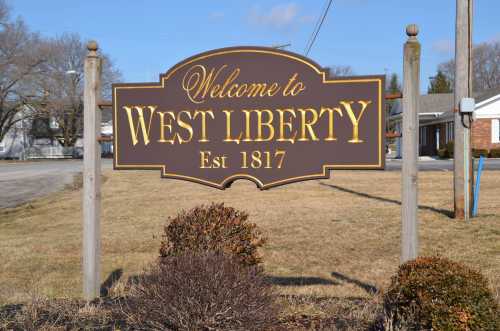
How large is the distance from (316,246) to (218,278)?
5675 mm

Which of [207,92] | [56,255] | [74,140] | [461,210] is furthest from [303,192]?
[74,140]

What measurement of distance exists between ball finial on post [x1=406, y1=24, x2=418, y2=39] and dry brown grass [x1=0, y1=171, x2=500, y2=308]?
2.66 m

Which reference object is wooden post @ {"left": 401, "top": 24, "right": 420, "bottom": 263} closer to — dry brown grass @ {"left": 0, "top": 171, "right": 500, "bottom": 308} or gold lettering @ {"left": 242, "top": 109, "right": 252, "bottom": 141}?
dry brown grass @ {"left": 0, "top": 171, "right": 500, "bottom": 308}

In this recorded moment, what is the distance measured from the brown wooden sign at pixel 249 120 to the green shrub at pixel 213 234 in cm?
35

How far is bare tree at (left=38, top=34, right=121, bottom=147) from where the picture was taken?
5803 cm

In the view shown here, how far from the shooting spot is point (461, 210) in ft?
34.8

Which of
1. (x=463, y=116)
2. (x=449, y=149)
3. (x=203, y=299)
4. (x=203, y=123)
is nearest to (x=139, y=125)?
(x=203, y=123)

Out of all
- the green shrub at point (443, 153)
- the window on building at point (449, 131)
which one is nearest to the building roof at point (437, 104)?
the window on building at point (449, 131)

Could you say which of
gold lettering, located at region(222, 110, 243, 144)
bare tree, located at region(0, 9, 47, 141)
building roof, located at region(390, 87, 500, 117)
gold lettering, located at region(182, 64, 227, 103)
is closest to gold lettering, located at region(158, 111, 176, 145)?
gold lettering, located at region(182, 64, 227, 103)

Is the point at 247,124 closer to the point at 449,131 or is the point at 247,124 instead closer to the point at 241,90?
the point at 241,90

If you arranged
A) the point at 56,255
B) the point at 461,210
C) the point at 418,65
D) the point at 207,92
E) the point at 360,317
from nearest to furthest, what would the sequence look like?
the point at 360,317 < the point at 418,65 < the point at 207,92 < the point at 56,255 < the point at 461,210

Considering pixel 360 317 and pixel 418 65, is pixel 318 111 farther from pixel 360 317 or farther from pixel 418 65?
pixel 360 317

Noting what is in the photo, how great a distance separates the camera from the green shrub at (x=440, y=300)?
12.1 ft

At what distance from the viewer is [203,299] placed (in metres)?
3.70
